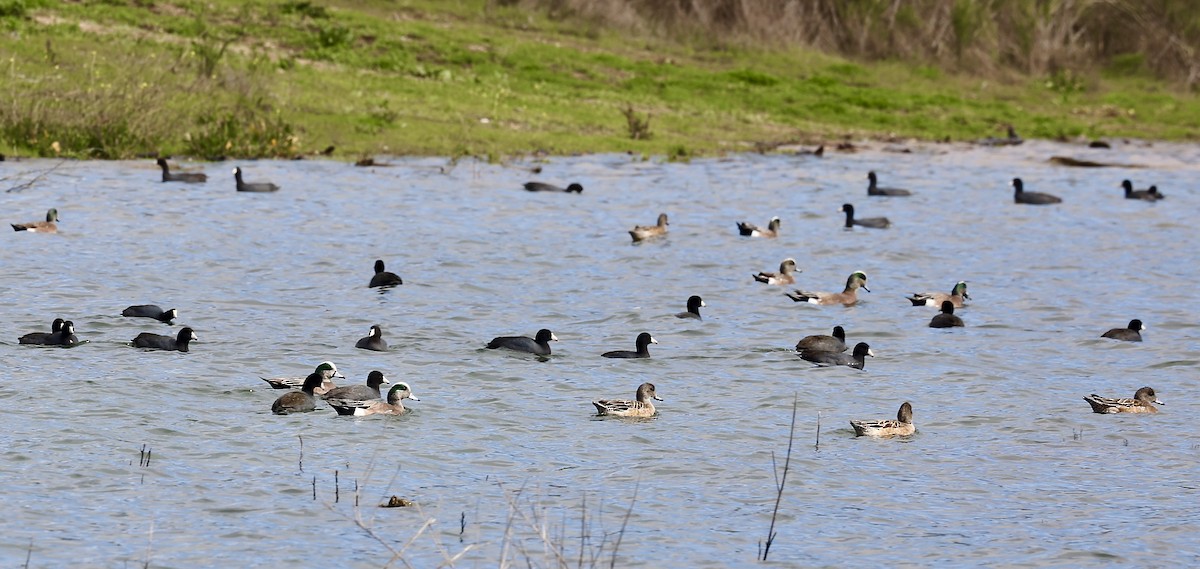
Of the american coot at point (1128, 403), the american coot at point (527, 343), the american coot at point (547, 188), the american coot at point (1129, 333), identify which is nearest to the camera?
the american coot at point (1128, 403)

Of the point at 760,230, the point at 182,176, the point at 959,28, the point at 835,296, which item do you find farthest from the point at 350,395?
the point at 959,28

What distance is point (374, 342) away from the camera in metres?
19.4

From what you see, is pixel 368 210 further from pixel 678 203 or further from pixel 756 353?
pixel 756 353

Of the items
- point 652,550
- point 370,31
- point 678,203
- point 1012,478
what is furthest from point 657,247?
point 370,31

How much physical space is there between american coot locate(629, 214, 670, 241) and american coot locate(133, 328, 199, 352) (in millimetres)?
11634

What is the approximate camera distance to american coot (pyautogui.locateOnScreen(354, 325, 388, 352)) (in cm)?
1939

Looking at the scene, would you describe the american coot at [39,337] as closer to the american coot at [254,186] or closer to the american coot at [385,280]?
the american coot at [385,280]

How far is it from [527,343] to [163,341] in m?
4.17

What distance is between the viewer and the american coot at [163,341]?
1847 cm

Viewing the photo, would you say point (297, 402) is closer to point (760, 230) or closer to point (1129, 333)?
point (1129, 333)

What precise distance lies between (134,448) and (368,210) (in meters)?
17.6

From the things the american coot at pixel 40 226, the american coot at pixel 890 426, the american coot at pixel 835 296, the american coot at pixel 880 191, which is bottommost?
the american coot at pixel 40 226

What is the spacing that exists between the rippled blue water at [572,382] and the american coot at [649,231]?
1.25 feet

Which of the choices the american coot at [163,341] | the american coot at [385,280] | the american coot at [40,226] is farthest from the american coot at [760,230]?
the american coot at [163,341]
